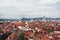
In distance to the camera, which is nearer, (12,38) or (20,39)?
(20,39)

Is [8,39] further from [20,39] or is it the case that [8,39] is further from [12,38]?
Answer: [20,39]

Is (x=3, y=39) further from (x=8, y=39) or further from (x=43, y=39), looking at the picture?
(x=43, y=39)

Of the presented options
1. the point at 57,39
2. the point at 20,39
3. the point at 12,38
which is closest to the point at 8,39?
the point at 12,38

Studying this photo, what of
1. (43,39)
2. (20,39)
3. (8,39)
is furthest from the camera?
(8,39)

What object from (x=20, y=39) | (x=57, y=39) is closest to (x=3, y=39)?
(x=20, y=39)

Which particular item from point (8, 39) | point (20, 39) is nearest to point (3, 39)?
point (8, 39)

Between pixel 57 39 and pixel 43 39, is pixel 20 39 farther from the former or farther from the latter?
pixel 57 39

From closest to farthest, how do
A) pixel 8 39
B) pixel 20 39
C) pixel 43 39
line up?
pixel 20 39 < pixel 43 39 < pixel 8 39
